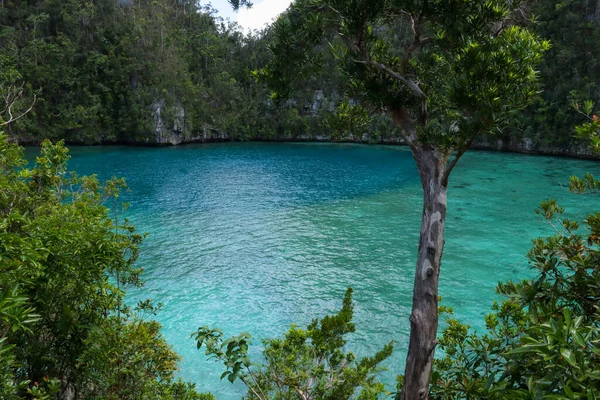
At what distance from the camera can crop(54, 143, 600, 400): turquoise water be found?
32.7 feet

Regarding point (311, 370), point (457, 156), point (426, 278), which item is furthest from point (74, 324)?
point (457, 156)

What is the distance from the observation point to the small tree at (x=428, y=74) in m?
3.46

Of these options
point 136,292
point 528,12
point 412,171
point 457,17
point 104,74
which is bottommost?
point 136,292

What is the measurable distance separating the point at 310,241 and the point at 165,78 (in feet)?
136

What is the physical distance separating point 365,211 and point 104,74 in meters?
42.0

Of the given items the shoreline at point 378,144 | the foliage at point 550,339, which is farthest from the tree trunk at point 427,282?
the shoreline at point 378,144

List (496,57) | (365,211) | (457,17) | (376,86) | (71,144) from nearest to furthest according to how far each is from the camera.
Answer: (496,57) < (457,17) < (376,86) < (365,211) < (71,144)

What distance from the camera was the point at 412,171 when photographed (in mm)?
31734

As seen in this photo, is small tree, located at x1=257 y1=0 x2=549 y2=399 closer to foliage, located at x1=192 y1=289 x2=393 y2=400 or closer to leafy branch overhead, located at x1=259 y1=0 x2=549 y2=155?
leafy branch overhead, located at x1=259 y1=0 x2=549 y2=155

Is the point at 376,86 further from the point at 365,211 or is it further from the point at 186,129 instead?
the point at 186,129

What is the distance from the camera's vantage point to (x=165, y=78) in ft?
157

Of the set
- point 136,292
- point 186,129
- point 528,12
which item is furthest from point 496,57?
point 186,129

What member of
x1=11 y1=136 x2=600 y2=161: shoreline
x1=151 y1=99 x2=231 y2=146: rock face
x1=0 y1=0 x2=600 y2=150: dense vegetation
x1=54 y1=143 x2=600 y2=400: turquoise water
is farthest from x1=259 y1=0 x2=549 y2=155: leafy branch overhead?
x1=151 y1=99 x2=231 y2=146: rock face

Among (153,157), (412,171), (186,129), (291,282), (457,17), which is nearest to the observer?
(457,17)
